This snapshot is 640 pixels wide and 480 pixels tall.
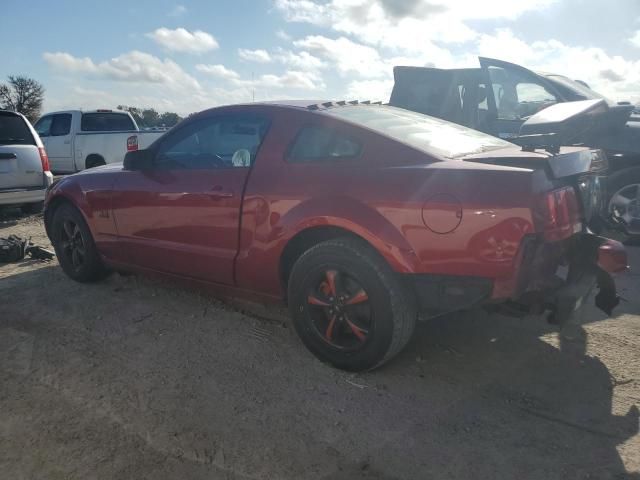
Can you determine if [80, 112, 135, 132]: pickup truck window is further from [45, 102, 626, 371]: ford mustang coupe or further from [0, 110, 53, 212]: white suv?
[45, 102, 626, 371]: ford mustang coupe

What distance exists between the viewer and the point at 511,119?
6.91m

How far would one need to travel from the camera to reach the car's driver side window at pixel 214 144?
134 inches

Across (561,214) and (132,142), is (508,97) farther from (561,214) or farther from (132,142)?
(132,142)

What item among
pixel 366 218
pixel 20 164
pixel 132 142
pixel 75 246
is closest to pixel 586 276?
pixel 366 218

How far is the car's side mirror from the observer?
3.86 meters

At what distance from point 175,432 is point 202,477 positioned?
37 cm

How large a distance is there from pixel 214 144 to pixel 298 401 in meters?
1.94

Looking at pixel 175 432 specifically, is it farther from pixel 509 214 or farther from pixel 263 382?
pixel 509 214

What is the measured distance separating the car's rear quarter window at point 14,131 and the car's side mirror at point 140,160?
496cm

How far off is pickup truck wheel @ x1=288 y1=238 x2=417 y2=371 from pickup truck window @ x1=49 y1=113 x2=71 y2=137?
10796mm

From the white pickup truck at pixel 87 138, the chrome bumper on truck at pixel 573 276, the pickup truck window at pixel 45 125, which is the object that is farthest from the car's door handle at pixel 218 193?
the pickup truck window at pixel 45 125

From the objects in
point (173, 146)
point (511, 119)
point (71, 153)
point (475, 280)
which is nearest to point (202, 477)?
point (475, 280)

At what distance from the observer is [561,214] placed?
2594 mm

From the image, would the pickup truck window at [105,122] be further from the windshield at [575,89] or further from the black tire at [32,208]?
the windshield at [575,89]
